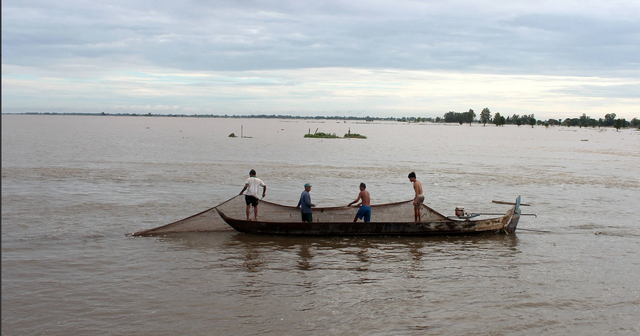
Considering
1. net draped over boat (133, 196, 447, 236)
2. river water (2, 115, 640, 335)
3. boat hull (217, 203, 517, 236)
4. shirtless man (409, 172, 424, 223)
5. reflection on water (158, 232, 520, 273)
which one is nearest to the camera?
river water (2, 115, 640, 335)

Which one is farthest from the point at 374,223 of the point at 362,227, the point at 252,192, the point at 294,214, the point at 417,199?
the point at 252,192

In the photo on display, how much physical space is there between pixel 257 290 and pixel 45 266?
4417 mm

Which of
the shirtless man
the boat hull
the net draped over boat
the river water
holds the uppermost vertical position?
the shirtless man

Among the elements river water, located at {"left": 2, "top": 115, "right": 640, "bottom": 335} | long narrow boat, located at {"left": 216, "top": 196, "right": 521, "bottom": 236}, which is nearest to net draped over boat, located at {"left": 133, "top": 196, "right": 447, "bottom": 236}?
long narrow boat, located at {"left": 216, "top": 196, "right": 521, "bottom": 236}

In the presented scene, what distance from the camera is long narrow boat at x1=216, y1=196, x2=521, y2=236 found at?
1296cm

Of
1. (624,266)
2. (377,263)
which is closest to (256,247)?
(377,263)

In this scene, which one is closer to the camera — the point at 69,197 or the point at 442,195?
the point at 69,197

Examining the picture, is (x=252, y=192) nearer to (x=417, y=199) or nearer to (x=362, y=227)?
(x=362, y=227)

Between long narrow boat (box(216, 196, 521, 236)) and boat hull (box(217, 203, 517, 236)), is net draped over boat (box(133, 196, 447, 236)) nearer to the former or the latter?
long narrow boat (box(216, 196, 521, 236))

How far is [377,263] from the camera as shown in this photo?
36.3ft

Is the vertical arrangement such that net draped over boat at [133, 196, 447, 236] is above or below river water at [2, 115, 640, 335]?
above

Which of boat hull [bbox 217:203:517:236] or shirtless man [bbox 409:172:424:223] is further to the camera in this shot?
shirtless man [bbox 409:172:424:223]

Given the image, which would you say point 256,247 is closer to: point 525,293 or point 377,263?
point 377,263

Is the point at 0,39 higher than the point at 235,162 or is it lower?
higher
